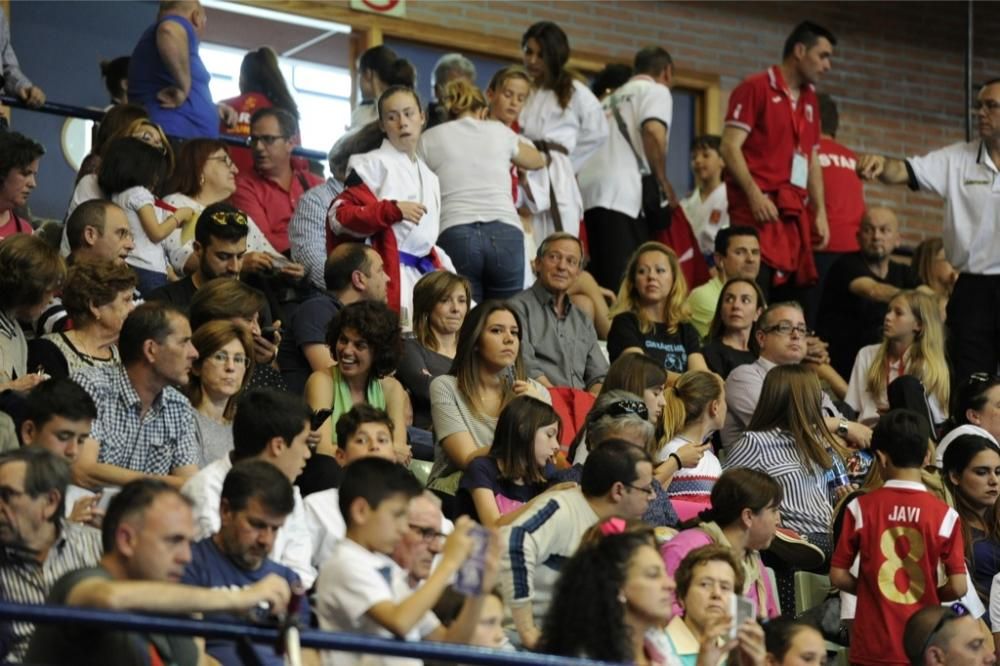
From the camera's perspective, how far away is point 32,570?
15.9 ft

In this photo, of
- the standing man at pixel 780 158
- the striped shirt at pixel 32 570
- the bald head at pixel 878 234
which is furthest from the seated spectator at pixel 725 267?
the striped shirt at pixel 32 570

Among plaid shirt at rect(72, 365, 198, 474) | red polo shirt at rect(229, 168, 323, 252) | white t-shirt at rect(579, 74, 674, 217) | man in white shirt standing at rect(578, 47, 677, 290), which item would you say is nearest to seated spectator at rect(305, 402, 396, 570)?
plaid shirt at rect(72, 365, 198, 474)

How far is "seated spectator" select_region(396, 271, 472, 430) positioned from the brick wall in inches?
218

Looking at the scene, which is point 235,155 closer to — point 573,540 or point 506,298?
point 506,298

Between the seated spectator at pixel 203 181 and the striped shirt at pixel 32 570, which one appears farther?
the seated spectator at pixel 203 181

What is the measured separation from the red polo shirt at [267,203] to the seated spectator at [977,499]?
3.46 metres

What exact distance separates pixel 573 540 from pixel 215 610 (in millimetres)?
1760

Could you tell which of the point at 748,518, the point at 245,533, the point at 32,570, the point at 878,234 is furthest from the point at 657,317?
the point at 32,570

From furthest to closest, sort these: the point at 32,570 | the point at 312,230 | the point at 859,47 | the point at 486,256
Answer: the point at 859,47 → the point at 486,256 → the point at 312,230 → the point at 32,570

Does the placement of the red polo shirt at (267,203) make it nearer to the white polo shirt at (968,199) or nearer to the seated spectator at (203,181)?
the seated spectator at (203,181)

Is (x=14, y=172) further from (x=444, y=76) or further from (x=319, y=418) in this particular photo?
(x=444, y=76)

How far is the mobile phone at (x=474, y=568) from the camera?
4430 mm

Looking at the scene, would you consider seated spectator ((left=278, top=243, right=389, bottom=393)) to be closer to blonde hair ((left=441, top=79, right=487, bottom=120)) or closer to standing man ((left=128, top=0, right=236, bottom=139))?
blonde hair ((left=441, top=79, right=487, bottom=120))

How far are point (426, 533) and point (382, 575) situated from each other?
0.90ft
